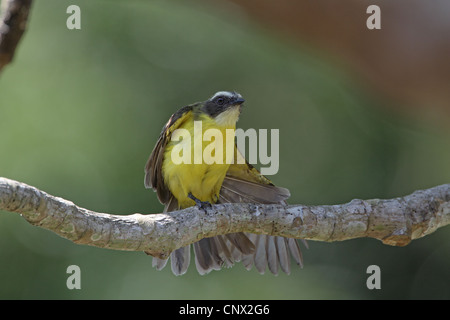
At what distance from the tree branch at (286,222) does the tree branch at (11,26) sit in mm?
967

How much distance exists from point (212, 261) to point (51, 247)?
11.2 ft

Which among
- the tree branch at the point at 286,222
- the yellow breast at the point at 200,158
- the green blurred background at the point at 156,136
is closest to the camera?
the tree branch at the point at 286,222

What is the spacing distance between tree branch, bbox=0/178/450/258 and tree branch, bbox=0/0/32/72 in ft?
3.17

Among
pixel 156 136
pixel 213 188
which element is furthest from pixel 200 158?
pixel 156 136

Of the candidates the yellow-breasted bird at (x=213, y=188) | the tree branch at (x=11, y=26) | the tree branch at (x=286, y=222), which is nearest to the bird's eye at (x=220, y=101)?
the yellow-breasted bird at (x=213, y=188)

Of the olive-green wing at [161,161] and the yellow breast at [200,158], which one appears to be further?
the olive-green wing at [161,161]

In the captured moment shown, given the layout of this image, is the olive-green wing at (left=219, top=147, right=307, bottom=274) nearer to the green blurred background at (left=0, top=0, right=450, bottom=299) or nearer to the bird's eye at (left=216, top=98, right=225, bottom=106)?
the bird's eye at (left=216, top=98, right=225, bottom=106)

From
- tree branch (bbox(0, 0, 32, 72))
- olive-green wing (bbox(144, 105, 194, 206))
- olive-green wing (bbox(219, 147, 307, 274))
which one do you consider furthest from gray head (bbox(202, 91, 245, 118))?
tree branch (bbox(0, 0, 32, 72))

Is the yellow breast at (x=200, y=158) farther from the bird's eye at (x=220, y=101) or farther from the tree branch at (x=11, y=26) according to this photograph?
the tree branch at (x=11, y=26)

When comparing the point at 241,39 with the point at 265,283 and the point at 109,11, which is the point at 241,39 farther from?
the point at 265,283

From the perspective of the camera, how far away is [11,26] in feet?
11.3

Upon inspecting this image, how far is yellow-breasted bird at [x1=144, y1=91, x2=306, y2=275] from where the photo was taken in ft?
16.9

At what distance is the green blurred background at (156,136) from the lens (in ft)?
26.3

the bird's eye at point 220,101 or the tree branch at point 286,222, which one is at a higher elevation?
the bird's eye at point 220,101
